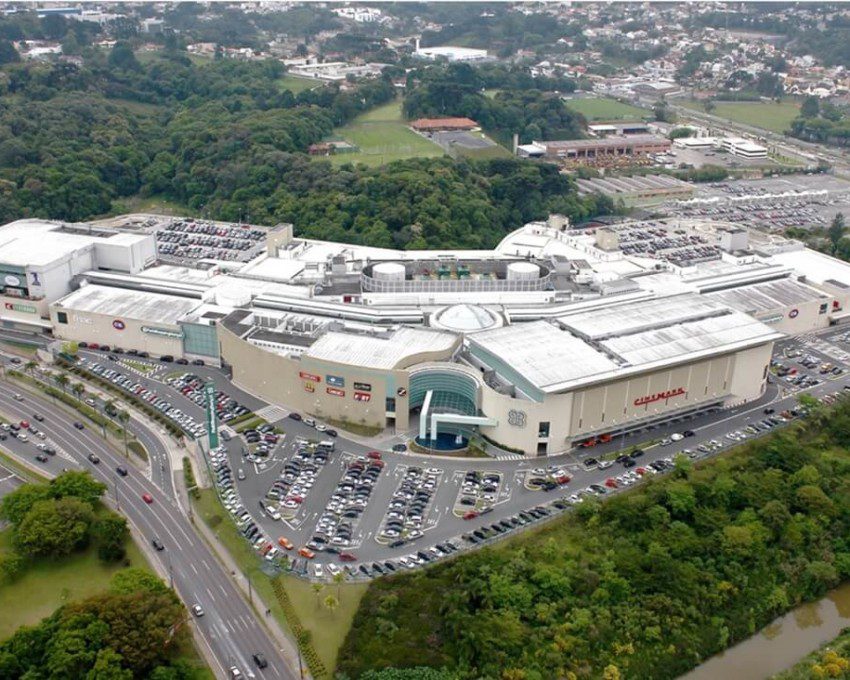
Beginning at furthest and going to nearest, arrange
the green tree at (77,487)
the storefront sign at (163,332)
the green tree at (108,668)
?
the storefront sign at (163,332) → the green tree at (77,487) → the green tree at (108,668)

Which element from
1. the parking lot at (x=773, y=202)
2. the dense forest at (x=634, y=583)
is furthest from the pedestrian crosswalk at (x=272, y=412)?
the parking lot at (x=773, y=202)

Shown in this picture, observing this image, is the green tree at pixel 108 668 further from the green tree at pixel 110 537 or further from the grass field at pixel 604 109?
the grass field at pixel 604 109

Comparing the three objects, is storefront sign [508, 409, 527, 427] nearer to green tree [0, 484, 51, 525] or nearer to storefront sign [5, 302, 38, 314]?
green tree [0, 484, 51, 525]

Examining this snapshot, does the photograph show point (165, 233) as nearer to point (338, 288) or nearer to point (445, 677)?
point (338, 288)

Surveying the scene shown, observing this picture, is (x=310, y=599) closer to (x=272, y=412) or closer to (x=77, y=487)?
(x=77, y=487)

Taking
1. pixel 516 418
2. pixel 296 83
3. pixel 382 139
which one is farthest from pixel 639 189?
pixel 296 83
